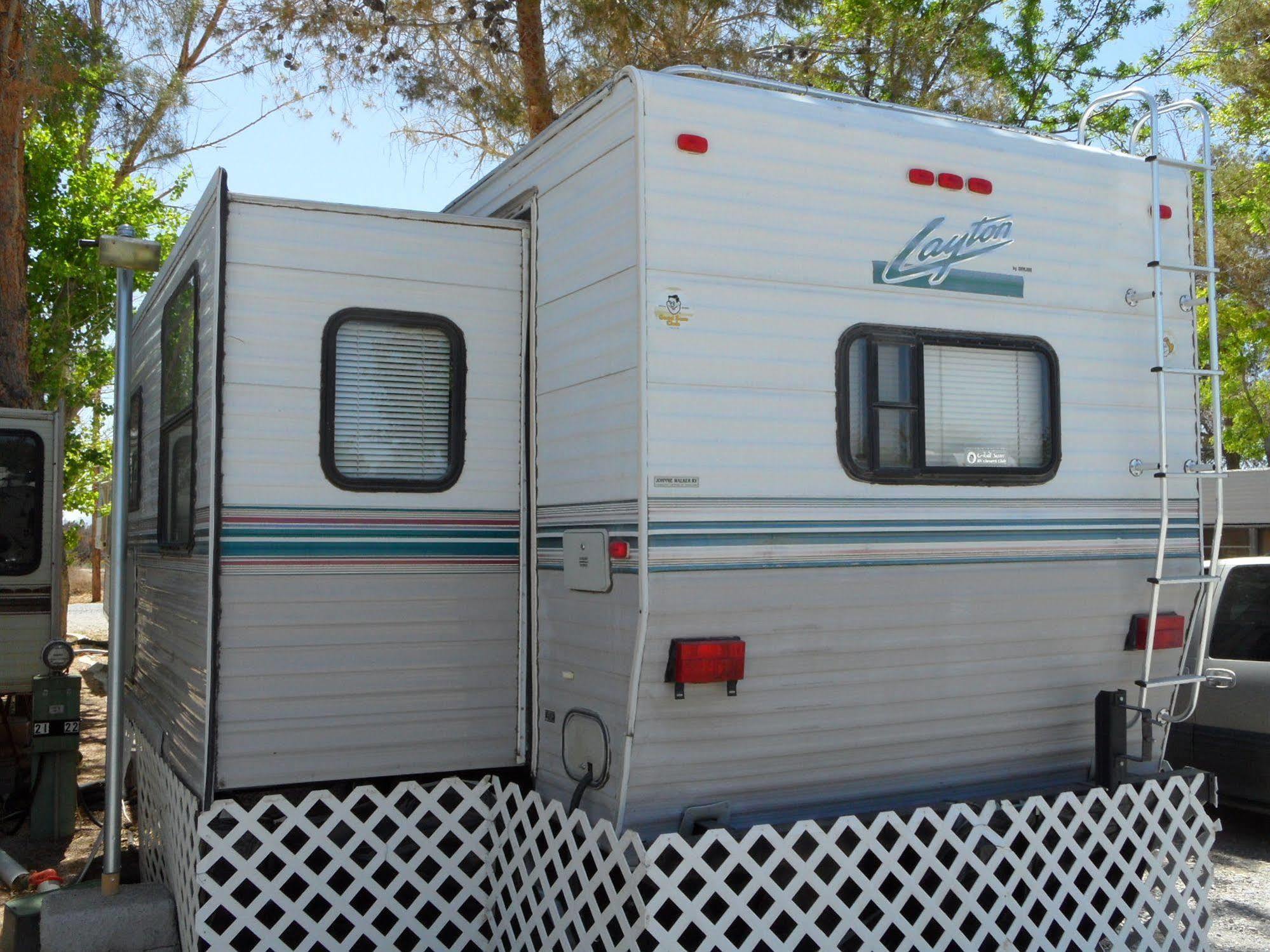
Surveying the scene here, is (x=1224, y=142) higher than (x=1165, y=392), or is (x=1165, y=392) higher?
(x=1224, y=142)

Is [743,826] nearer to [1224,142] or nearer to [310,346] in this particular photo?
[310,346]

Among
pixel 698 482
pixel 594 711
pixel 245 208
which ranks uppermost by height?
pixel 245 208

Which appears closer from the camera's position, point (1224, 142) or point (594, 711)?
point (594, 711)

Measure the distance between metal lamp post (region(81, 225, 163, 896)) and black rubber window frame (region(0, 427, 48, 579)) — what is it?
304cm

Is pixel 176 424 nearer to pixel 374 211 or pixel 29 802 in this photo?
pixel 374 211

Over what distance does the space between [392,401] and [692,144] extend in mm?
1478

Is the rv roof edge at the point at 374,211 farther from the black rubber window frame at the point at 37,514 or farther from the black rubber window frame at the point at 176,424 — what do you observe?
the black rubber window frame at the point at 37,514

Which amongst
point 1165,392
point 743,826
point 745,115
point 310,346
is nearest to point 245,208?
point 310,346

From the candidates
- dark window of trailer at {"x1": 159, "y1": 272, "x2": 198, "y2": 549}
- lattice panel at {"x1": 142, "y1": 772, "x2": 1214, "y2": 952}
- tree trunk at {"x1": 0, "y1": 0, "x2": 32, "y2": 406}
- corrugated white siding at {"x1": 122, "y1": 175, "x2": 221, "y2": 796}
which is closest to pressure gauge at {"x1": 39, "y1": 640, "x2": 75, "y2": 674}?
corrugated white siding at {"x1": 122, "y1": 175, "x2": 221, "y2": 796}

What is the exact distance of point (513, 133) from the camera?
35.9 feet

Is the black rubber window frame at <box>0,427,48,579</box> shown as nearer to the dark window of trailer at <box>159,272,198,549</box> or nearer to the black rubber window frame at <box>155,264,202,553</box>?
the black rubber window frame at <box>155,264,202,553</box>

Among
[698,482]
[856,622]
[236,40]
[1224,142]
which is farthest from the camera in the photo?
[1224,142]

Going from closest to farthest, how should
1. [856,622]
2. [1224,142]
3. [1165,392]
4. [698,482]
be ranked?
[698,482] → [856,622] → [1165,392] → [1224,142]

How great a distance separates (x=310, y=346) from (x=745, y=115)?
175 cm
